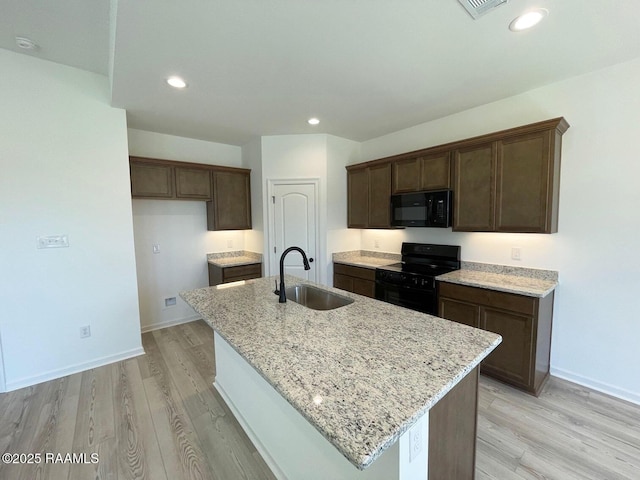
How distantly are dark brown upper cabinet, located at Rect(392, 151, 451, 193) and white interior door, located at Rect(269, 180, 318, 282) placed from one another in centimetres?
115

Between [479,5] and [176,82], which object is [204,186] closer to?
[176,82]

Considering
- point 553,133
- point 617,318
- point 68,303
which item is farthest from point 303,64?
point 617,318

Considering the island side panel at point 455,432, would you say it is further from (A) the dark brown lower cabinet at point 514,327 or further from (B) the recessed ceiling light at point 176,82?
(B) the recessed ceiling light at point 176,82

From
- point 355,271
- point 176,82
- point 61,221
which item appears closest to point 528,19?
point 176,82

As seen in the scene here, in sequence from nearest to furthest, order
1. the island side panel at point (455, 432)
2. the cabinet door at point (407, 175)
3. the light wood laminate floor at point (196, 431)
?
the island side panel at point (455, 432), the light wood laminate floor at point (196, 431), the cabinet door at point (407, 175)

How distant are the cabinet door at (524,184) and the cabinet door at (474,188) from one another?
68mm

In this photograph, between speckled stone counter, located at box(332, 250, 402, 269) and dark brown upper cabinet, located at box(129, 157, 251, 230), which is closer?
dark brown upper cabinet, located at box(129, 157, 251, 230)

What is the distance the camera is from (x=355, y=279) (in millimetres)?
3660

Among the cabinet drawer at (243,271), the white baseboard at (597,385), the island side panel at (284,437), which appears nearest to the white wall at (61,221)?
the cabinet drawer at (243,271)

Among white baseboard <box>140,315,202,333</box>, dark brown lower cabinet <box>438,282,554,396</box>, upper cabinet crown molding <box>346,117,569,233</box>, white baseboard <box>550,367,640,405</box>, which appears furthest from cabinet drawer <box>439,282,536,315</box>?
white baseboard <box>140,315,202,333</box>

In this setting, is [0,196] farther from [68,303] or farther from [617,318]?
[617,318]

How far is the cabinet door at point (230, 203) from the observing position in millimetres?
3848

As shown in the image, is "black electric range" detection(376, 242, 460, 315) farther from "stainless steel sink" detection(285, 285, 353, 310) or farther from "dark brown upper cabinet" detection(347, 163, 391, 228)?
"stainless steel sink" detection(285, 285, 353, 310)

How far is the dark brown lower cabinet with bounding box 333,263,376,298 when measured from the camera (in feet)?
11.3
